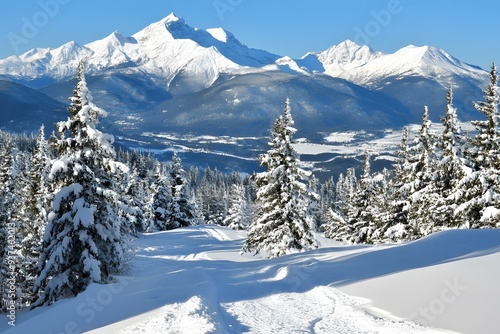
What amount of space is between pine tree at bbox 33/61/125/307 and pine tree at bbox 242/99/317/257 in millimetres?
11325

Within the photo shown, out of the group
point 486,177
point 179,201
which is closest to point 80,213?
point 486,177

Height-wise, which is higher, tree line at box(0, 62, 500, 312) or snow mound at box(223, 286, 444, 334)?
tree line at box(0, 62, 500, 312)

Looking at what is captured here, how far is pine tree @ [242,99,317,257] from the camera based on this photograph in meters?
27.5

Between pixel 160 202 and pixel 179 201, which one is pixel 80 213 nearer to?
pixel 179 201

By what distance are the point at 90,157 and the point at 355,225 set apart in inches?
1309

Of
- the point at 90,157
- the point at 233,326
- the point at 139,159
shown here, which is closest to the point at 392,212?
the point at 90,157

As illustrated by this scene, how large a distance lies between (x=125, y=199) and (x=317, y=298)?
787 inches

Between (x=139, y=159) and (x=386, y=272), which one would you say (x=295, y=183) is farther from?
(x=139, y=159)

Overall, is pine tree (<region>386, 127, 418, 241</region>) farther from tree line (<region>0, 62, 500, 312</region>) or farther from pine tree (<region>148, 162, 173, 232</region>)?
pine tree (<region>148, 162, 173, 232</region>)

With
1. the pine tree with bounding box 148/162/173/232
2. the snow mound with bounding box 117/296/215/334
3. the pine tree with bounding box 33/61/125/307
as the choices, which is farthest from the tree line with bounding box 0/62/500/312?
the pine tree with bounding box 148/162/173/232

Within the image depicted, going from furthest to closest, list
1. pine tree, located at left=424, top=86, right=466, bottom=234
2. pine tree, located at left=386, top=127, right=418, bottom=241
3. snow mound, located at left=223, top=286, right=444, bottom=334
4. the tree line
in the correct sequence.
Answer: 1. pine tree, located at left=386, top=127, right=418, bottom=241
2. pine tree, located at left=424, top=86, right=466, bottom=234
3. the tree line
4. snow mound, located at left=223, top=286, right=444, bottom=334

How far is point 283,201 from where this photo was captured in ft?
91.3

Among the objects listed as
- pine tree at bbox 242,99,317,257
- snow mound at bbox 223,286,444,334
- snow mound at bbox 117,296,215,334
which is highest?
pine tree at bbox 242,99,317,257

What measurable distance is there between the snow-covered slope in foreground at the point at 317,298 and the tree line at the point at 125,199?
2436 mm
